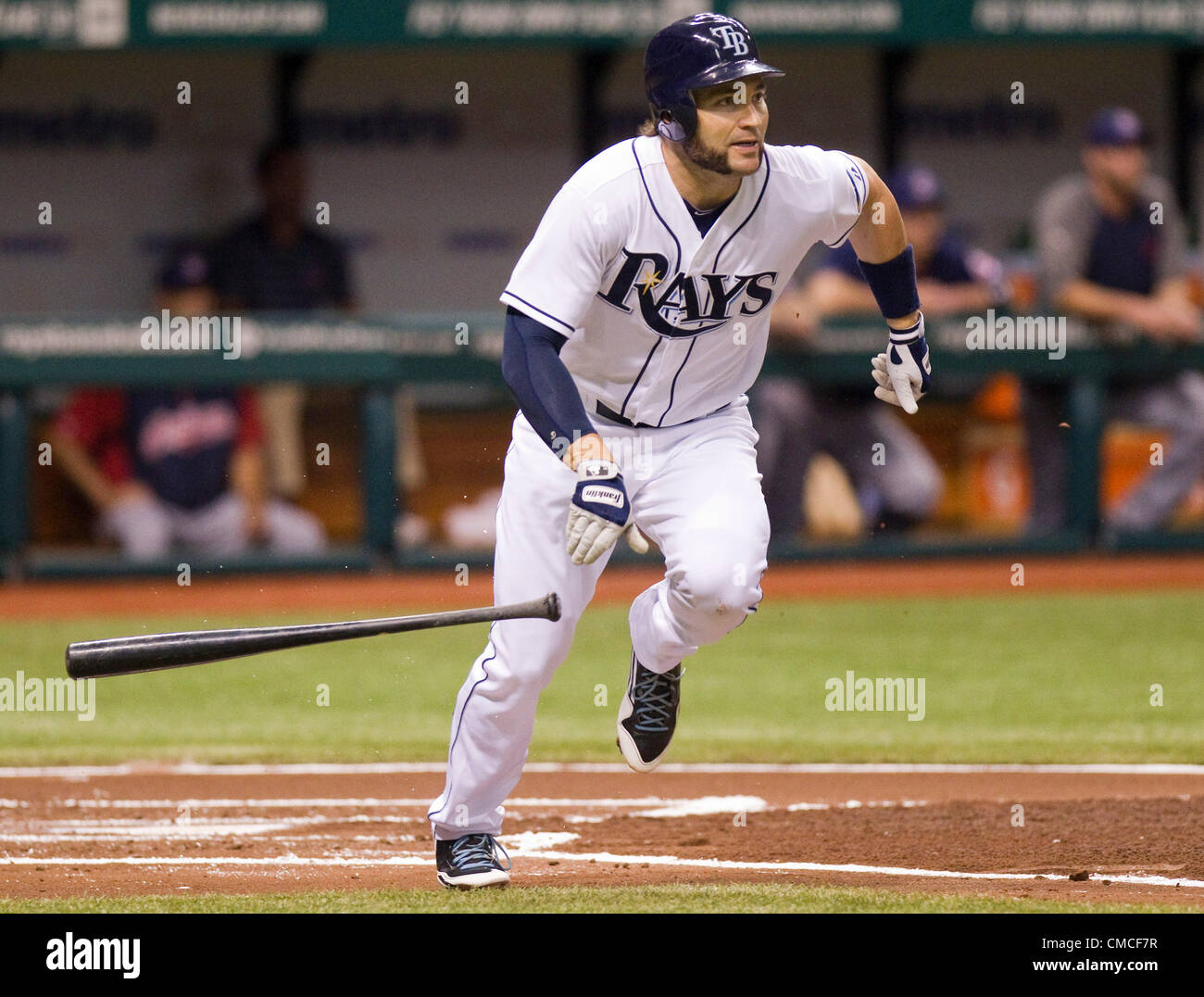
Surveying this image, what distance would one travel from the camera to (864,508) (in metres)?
9.62

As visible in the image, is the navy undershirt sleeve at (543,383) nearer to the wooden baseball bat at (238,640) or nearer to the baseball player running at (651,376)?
the baseball player running at (651,376)

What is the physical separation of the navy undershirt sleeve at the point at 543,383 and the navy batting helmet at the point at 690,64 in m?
0.53

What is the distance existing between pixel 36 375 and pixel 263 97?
2.75 meters

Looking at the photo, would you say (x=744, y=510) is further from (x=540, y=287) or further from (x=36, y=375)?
(x=36, y=375)

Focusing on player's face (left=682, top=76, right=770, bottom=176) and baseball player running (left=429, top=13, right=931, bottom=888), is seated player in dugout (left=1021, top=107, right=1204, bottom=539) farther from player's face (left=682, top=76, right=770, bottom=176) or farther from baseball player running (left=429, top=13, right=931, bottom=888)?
player's face (left=682, top=76, right=770, bottom=176)

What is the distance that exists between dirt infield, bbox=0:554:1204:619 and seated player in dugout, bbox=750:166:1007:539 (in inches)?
10.9

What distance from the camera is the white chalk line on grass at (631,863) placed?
168 inches

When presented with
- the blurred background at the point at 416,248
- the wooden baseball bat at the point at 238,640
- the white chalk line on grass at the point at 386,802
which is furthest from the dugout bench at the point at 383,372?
the wooden baseball bat at the point at 238,640

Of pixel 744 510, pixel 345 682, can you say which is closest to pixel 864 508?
pixel 345 682

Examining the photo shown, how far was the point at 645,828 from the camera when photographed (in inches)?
199

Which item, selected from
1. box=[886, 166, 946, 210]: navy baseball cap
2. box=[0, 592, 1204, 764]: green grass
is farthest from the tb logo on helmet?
box=[886, 166, 946, 210]: navy baseball cap

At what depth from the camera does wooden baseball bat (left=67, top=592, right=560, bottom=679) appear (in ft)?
12.9

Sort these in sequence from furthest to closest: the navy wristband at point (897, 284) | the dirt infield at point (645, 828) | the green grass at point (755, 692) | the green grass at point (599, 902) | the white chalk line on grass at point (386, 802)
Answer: the green grass at point (755, 692)
the white chalk line on grass at point (386, 802)
the navy wristband at point (897, 284)
the dirt infield at point (645, 828)
the green grass at point (599, 902)

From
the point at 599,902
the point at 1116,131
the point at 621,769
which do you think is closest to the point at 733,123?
the point at 599,902
